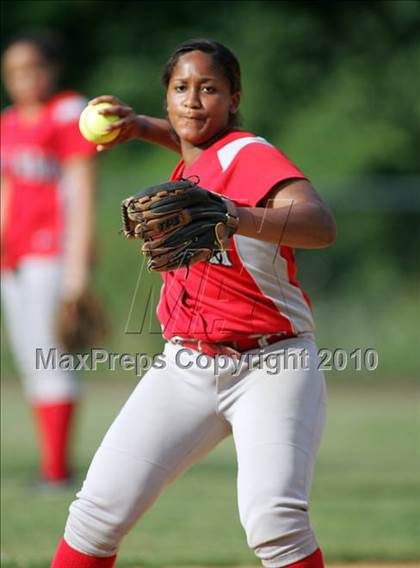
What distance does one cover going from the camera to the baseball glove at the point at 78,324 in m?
5.83

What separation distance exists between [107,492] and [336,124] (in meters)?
11.8

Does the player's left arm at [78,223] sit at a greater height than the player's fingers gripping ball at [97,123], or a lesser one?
lesser

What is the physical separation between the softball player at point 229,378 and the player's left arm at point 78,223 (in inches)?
106

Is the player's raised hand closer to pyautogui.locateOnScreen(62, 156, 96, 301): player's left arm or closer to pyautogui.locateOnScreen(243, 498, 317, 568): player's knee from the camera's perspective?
pyautogui.locateOnScreen(243, 498, 317, 568): player's knee

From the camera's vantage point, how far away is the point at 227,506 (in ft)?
18.2

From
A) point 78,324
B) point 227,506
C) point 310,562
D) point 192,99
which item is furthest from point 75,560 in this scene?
point 78,324

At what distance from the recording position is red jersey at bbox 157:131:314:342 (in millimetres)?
3059

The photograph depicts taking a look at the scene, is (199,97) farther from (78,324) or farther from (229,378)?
(78,324)

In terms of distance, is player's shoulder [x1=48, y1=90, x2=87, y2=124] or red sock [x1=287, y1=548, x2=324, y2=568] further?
player's shoulder [x1=48, y1=90, x2=87, y2=124]

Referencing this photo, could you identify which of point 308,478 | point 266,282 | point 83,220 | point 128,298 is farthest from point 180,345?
point 128,298

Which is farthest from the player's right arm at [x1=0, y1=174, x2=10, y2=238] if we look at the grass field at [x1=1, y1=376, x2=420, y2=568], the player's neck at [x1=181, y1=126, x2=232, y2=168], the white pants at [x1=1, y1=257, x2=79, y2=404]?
the player's neck at [x1=181, y1=126, x2=232, y2=168]

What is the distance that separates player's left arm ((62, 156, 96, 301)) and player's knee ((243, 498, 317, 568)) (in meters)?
3.14

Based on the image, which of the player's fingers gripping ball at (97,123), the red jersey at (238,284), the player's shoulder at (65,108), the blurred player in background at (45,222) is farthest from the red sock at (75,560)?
the player's shoulder at (65,108)

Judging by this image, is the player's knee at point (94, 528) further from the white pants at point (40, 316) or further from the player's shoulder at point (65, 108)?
the player's shoulder at point (65, 108)
